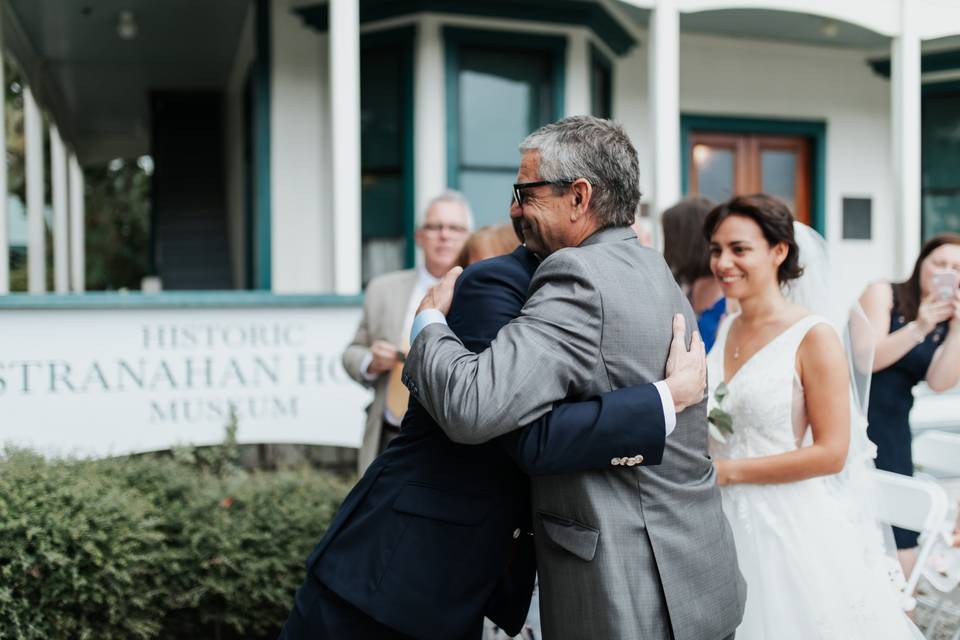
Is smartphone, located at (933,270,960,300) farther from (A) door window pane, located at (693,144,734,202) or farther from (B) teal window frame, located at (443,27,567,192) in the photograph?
(A) door window pane, located at (693,144,734,202)

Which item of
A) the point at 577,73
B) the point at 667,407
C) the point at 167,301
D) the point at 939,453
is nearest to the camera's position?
the point at 667,407

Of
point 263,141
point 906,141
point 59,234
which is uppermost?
point 263,141

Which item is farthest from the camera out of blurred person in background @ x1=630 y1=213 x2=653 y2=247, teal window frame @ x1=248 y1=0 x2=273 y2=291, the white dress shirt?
teal window frame @ x1=248 y1=0 x2=273 y2=291

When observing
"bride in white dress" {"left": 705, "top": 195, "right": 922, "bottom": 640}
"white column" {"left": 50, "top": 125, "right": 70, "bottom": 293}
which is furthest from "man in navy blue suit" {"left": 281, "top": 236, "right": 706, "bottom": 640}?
"white column" {"left": 50, "top": 125, "right": 70, "bottom": 293}

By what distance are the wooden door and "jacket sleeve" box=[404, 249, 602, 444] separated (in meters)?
7.14

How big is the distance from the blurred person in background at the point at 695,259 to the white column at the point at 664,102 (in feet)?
8.48

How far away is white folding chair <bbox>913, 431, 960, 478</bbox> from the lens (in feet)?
14.1

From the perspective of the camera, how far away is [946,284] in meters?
3.75

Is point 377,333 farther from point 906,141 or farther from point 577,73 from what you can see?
point 906,141

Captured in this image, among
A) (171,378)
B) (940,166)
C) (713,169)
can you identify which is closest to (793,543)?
(171,378)

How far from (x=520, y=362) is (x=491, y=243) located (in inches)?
52.1

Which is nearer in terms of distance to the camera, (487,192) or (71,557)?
(71,557)

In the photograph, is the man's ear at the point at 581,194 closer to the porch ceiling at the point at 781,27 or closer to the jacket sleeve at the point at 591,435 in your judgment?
the jacket sleeve at the point at 591,435

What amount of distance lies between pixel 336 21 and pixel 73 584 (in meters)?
3.83
